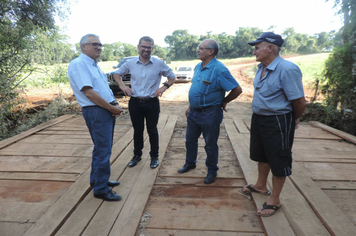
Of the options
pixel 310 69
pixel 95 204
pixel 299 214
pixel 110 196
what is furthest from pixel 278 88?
pixel 310 69

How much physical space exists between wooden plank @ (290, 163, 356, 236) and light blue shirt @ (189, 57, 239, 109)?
1340 millimetres

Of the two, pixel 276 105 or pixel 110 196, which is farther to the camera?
pixel 110 196

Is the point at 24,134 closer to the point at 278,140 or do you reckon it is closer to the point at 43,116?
the point at 43,116

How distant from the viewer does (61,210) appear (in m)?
2.14

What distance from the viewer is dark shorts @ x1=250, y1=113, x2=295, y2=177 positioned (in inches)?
79.0

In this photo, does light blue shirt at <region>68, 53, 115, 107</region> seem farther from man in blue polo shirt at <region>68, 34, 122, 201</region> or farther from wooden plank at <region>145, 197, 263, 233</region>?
wooden plank at <region>145, 197, 263, 233</region>

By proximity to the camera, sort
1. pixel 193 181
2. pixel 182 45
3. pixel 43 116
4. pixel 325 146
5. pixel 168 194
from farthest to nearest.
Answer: pixel 182 45 → pixel 43 116 → pixel 325 146 → pixel 193 181 → pixel 168 194

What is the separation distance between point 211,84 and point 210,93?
0.34 ft

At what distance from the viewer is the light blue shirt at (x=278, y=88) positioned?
1880mm

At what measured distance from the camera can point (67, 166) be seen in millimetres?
3182

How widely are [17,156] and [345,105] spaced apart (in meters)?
7.09

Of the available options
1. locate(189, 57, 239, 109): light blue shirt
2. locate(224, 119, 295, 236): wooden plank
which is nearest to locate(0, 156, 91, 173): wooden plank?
locate(189, 57, 239, 109): light blue shirt

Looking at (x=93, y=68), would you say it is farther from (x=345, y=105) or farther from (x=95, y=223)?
(x=345, y=105)

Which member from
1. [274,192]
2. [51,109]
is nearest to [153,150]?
[274,192]
